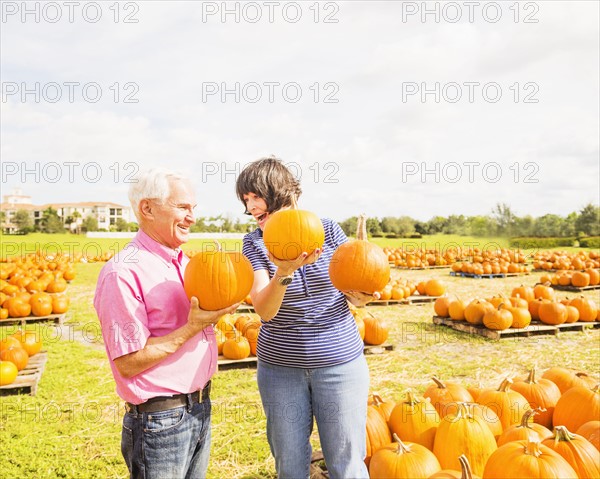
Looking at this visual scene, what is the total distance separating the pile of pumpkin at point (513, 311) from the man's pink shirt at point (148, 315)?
6.90 metres

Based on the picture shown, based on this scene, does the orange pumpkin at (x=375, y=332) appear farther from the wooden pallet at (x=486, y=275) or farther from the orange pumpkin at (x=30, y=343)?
the wooden pallet at (x=486, y=275)

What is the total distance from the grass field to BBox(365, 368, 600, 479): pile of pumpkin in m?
1.19

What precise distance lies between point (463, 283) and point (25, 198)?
89991 millimetres

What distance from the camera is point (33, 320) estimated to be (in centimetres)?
980

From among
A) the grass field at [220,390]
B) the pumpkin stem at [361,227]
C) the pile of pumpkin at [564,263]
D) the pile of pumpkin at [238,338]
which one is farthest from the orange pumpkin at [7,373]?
the pile of pumpkin at [564,263]

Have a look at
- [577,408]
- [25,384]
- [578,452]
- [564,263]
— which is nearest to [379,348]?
[577,408]

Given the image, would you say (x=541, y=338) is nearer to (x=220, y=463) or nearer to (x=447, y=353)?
(x=447, y=353)

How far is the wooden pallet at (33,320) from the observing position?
9.44 meters

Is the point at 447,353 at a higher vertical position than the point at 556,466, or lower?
lower

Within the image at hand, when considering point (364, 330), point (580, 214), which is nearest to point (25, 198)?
point (580, 214)

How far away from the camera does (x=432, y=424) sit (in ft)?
10.7

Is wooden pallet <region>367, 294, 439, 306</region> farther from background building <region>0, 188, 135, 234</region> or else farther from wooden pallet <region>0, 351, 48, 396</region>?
background building <region>0, 188, 135, 234</region>

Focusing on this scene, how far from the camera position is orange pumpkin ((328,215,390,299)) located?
7.61 feet

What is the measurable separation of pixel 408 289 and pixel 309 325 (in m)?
10.1
